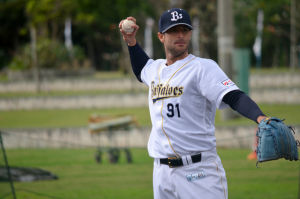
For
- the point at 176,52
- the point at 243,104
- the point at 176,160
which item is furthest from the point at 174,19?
the point at 176,160

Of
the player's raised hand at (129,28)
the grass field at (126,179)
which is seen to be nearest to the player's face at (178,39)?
the player's raised hand at (129,28)

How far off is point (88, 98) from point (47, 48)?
1374 centimetres

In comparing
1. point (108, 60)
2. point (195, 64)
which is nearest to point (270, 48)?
point (108, 60)

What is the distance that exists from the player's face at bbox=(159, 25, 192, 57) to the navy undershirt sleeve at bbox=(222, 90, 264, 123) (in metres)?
0.62

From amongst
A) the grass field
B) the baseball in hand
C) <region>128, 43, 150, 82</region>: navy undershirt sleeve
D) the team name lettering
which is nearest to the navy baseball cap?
the team name lettering

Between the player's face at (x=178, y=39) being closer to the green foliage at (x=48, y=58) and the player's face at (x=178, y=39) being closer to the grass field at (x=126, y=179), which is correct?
the grass field at (x=126, y=179)

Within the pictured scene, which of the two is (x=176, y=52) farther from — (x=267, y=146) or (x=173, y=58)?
(x=267, y=146)

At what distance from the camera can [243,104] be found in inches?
144

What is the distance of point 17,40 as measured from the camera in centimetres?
5706

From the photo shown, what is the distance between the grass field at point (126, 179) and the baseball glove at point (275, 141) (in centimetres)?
501

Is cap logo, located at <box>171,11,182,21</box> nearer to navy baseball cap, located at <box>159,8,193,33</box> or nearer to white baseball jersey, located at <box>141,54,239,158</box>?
navy baseball cap, located at <box>159,8,193,33</box>

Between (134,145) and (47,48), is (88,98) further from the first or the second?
(47,48)

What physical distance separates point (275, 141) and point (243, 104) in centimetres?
36

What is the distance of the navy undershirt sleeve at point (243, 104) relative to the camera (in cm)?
360
